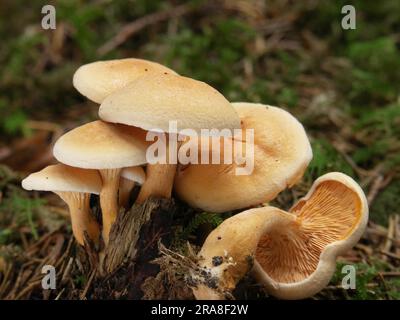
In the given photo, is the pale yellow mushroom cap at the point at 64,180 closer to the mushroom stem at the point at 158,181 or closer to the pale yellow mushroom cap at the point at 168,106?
the mushroom stem at the point at 158,181

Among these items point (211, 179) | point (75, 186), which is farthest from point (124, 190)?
point (211, 179)

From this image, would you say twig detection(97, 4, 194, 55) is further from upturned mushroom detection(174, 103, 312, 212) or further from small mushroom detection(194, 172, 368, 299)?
small mushroom detection(194, 172, 368, 299)

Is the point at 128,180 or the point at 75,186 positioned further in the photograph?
the point at 128,180

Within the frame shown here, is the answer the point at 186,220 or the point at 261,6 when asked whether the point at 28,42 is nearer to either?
the point at 261,6

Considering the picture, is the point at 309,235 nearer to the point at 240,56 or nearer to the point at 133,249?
the point at 133,249

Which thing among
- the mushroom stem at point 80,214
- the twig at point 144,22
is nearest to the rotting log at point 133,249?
the mushroom stem at point 80,214
